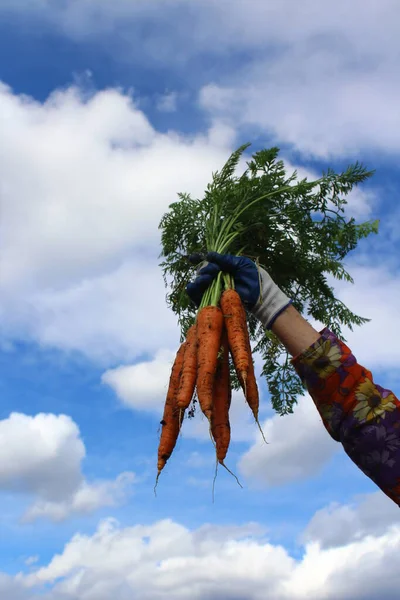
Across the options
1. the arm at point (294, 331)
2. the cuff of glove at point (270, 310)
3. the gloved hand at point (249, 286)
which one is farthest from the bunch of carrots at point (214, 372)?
the arm at point (294, 331)

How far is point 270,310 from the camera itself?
473cm

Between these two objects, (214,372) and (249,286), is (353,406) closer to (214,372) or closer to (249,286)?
(214,372)

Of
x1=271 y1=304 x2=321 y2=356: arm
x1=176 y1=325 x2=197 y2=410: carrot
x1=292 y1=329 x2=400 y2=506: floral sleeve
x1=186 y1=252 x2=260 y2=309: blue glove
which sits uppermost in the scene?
Result: x1=186 y1=252 x2=260 y2=309: blue glove

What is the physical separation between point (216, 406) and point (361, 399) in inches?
62.3

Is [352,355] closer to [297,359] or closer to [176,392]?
[297,359]

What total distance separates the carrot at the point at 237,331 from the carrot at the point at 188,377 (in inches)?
13.7

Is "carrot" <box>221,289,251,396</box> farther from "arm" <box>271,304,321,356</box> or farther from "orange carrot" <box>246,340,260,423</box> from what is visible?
"arm" <box>271,304,321,356</box>

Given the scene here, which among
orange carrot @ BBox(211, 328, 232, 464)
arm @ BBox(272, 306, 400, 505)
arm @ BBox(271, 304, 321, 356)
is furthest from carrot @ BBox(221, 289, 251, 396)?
arm @ BBox(272, 306, 400, 505)

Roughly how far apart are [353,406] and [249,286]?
1575 mm

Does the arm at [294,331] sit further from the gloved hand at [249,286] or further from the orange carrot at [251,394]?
the orange carrot at [251,394]

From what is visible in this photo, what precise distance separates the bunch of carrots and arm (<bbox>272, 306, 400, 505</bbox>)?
0.99 metres

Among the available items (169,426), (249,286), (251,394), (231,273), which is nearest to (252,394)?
(251,394)

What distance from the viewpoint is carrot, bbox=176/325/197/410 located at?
16.9 feet

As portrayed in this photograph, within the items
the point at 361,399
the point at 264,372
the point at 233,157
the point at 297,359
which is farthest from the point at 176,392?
the point at 233,157
